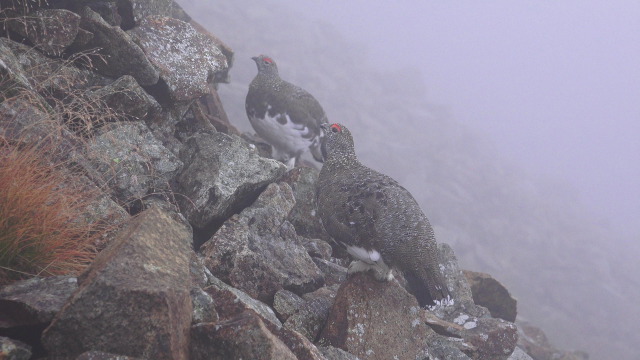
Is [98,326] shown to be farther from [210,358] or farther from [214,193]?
[214,193]

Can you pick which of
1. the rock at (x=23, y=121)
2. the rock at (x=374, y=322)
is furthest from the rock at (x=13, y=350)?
the rock at (x=374, y=322)

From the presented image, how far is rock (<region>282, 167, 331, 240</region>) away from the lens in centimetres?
652

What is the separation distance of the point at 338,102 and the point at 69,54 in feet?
144

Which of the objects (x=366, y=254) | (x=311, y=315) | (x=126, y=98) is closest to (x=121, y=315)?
(x=311, y=315)

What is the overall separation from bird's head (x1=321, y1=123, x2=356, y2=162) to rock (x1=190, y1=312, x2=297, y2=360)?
3.66 m

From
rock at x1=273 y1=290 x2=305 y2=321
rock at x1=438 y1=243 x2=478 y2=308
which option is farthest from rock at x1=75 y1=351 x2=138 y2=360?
rock at x1=438 y1=243 x2=478 y2=308

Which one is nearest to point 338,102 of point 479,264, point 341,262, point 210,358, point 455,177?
point 455,177

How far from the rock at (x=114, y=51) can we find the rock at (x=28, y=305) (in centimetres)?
324

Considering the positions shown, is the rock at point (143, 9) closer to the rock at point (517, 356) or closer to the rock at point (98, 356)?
the rock at point (98, 356)

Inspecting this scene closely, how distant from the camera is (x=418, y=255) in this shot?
4.52 metres

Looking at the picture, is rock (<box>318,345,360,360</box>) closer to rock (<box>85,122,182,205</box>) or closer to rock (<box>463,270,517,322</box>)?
rock (<box>85,122,182,205</box>)

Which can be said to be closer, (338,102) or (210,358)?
(210,358)

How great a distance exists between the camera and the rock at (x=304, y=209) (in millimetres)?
6520

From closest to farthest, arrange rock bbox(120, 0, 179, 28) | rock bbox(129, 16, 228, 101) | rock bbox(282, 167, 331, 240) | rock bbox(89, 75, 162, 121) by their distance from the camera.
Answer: rock bbox(89, 75, 162, 121) < rock bbox(129, 16, 228, 101) < rock bbox(282, 167, 331, 240) < rock bbox(120, 0, 179, 28)
